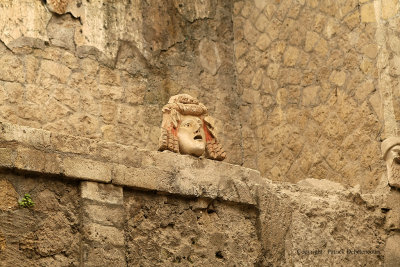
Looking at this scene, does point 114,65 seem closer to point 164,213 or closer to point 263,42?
point 263,42

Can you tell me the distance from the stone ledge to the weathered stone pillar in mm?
77

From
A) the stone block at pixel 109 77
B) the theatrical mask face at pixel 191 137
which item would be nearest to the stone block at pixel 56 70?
the stone block at pixel 109 77

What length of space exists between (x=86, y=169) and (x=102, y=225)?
0.35 m

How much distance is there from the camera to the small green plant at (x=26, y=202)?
18.7ft

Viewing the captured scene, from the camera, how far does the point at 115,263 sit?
19.4 feet

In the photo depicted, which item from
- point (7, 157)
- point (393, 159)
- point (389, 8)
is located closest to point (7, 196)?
point (7, 157)

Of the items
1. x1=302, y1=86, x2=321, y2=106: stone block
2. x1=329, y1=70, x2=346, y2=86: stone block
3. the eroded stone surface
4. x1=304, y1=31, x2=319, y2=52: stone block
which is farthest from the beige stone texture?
x1=304, y1=31, x2=319, y2=52: stone block

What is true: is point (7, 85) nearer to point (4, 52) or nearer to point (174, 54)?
point (4, 52)

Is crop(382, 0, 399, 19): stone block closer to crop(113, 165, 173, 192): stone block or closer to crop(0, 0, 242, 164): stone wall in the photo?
crop(0, 0, 242, 164): stone wall

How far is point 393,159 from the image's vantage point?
7.54 meters

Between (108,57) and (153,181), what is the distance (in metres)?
2.90

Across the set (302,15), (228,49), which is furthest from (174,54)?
(302,15)

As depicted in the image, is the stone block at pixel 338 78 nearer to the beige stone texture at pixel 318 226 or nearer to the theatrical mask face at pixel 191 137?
the beige stone texture at pixel 318 226

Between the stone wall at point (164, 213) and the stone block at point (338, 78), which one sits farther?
the stone block at point (338, 78)
